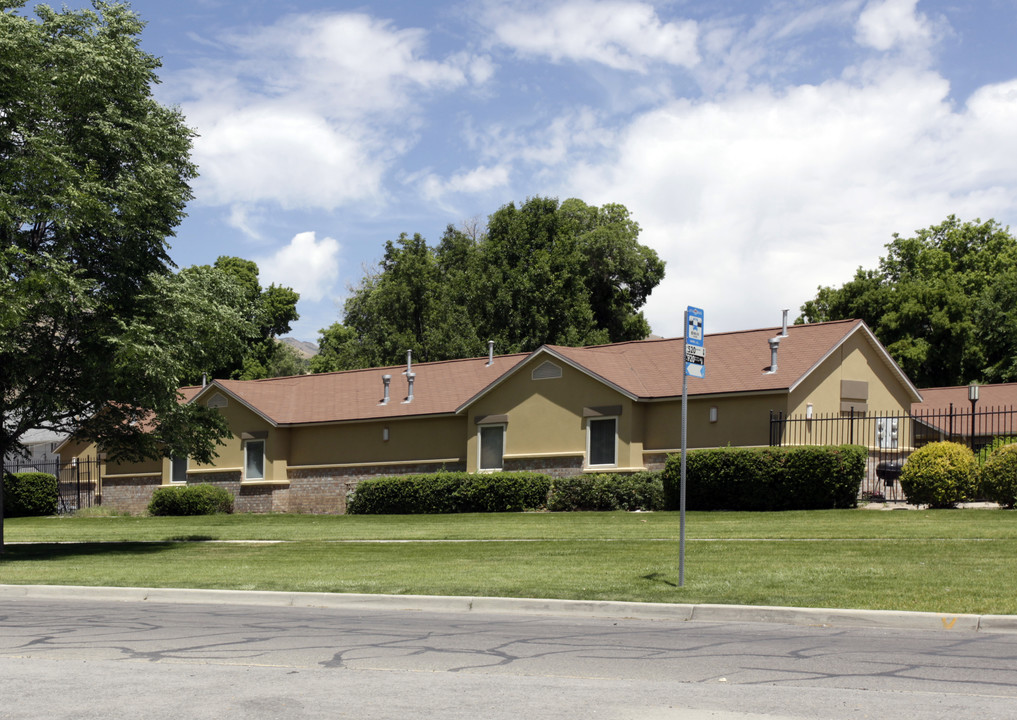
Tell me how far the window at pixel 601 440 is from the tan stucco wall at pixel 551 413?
172 millimetres

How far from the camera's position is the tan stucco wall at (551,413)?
31453 mm

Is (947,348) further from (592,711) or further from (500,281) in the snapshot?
(592,711)

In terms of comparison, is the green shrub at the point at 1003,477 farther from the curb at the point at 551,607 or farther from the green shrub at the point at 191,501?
the green shrub at the point at 191,501

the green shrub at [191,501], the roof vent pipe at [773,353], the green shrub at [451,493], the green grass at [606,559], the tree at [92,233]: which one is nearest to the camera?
the green grass at [606,559]

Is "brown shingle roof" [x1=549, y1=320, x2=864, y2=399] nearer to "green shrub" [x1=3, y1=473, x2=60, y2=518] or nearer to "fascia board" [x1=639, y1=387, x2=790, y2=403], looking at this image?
"fascia board" [x1=639, y1=387, x2=790, y2=403]

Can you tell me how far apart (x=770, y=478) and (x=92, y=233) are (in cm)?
1656

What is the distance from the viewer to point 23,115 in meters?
21.3

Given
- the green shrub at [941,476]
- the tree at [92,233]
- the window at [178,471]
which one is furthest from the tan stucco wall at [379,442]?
the green shrub at [941,476]

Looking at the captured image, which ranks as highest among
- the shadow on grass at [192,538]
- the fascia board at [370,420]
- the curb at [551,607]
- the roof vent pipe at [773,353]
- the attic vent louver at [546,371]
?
the roof vent pipe at [773,353]

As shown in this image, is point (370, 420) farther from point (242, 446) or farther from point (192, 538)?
point (192, 538)

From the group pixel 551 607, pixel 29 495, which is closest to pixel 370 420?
pixel 29 495

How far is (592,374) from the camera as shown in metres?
31.8

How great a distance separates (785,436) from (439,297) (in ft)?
103

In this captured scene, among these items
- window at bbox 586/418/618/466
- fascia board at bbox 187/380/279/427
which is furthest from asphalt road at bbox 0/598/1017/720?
fascia board at bbox 187/380/279/427
